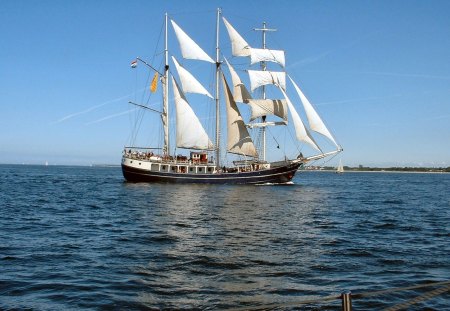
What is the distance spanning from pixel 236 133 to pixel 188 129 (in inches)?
306

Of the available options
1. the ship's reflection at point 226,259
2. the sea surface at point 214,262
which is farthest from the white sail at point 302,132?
the sea surface at point 214,262

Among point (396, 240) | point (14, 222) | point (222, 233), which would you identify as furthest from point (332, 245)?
point (14, 222)

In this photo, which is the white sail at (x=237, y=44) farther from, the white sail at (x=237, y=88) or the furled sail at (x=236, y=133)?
the furled sail at (x=236, y=133)

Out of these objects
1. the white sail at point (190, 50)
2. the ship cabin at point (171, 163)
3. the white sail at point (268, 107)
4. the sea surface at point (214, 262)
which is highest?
the white sail at point (190, 50)

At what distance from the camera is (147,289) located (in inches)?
469

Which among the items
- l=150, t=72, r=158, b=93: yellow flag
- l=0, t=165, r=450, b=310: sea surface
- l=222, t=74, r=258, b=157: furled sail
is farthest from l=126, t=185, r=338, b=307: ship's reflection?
l=150, t=72, r=158, b=93: yellow flag

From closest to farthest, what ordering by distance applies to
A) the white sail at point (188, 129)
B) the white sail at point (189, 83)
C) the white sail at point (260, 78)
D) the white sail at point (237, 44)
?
the white sail at point (188, 129) < the white sail at point (189, 83) < the white sail at point (237, 44) < the white sail at point (260, 78)

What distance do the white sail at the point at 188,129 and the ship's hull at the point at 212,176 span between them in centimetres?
590

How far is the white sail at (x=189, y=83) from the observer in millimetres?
75312

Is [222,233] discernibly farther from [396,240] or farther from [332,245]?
[396,240]

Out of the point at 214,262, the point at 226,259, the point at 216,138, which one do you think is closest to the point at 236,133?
the point at 216,138

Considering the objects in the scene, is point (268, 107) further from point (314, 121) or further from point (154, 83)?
point (154, 83)

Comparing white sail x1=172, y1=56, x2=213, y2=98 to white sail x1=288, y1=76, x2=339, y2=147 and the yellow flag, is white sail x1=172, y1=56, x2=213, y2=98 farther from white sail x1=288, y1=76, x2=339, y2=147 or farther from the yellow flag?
white sail x1=288, y1=76, x2=339, y2=147

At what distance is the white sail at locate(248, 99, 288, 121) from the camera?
79.5 metres
